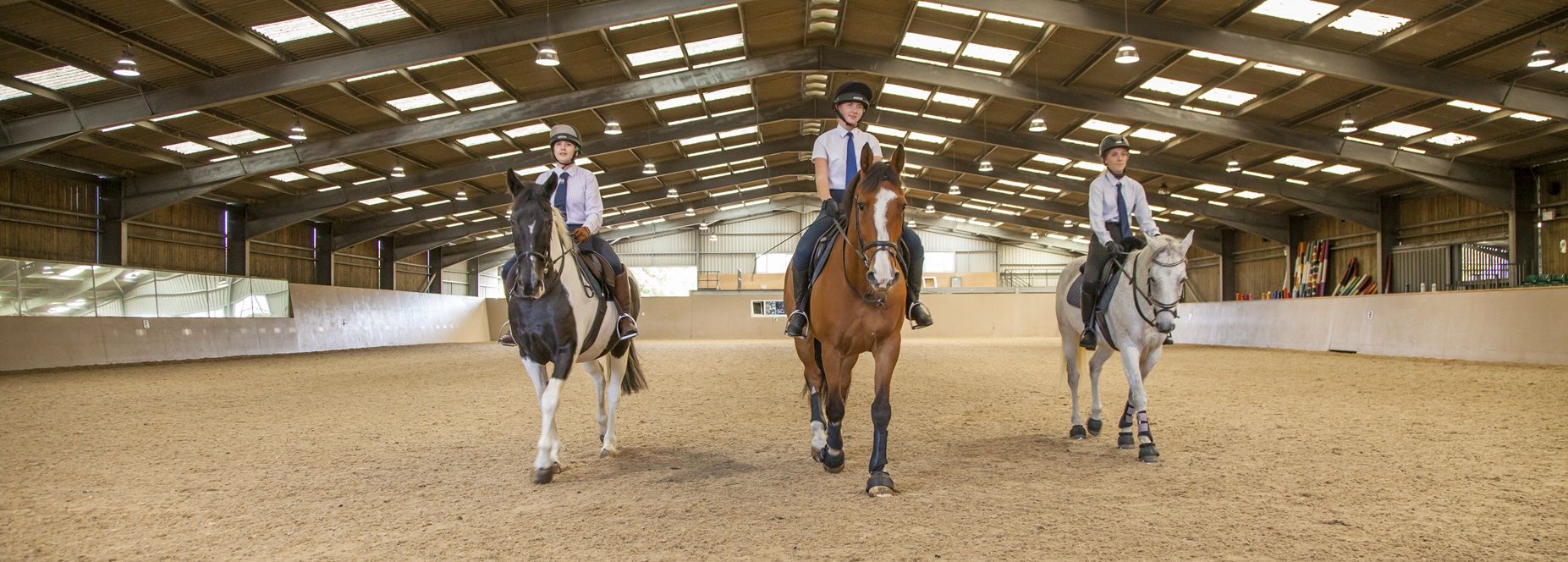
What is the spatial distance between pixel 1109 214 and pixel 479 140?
19549 millimetres

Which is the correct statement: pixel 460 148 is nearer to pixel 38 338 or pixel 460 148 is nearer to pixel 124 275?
pixel 124 275

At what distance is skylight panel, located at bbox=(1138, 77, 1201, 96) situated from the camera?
17.3 metres

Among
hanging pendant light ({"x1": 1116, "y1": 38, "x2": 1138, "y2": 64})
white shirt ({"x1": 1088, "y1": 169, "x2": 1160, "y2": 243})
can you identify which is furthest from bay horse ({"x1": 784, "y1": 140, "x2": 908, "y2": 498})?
hanging pendant light ({"x1": 1116, "y1": 38, "x2": 1138, "y2": 64})

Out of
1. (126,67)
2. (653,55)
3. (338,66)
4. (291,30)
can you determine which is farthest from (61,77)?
(653,55)

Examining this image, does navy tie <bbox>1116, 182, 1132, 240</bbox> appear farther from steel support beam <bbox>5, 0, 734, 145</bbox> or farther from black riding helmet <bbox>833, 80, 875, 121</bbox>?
steel support beam <bbox>5, 0, 734, 145</bbox>

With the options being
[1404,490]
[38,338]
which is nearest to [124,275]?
[38,338]

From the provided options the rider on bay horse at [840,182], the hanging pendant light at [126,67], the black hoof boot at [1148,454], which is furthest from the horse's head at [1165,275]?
the hanging pendant light at [126,67]

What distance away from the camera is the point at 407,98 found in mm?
17391

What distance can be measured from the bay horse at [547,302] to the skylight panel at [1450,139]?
21.7m

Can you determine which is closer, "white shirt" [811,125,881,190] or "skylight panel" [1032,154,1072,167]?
"white shirt" [811,125,881,190]

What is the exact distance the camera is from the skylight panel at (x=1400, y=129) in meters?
18.4

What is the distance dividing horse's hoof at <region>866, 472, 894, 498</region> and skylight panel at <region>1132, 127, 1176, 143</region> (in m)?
19.9

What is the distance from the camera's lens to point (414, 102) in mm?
17719

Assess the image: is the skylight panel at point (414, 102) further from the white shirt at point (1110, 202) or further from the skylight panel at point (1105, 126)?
the skylight panel at point (1105, 126)
